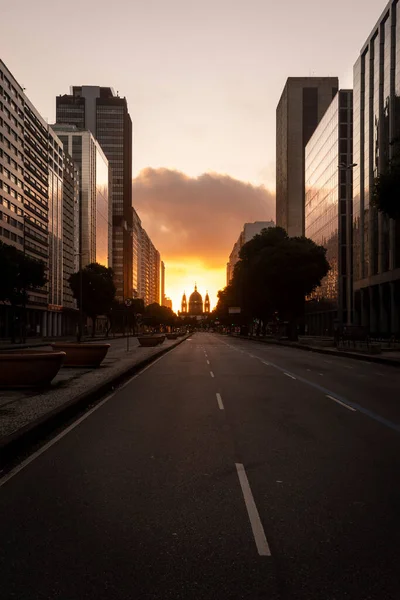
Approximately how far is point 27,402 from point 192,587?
9.24m

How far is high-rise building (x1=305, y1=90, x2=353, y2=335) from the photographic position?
83.7m

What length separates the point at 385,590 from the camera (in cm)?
386

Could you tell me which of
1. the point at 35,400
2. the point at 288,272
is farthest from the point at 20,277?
the point at 35,400

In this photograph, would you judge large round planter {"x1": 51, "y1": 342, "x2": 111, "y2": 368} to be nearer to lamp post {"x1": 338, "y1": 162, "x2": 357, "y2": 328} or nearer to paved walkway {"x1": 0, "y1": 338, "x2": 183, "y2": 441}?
paved walkway {"x1": 0, "y1": 338, "x2": 183, "y2": 441}

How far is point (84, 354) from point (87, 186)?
444 ft

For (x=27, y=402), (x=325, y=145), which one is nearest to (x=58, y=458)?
(x=27, y=402)

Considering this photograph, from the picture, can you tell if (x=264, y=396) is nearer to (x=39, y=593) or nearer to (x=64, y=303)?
(x=39, y=593)

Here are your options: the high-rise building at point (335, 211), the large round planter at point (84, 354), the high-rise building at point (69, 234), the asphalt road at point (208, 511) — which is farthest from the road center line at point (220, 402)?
the high-rise building at point (69, 234)

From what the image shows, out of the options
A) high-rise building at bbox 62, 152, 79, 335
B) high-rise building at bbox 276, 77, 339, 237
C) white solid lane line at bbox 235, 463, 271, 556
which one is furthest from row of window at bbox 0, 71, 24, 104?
white solid lane line at bbox 235, 463, 271, 556

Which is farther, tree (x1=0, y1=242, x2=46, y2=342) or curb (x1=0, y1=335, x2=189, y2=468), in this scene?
tree (x1=0, y1=242, x2=46, y2=342)

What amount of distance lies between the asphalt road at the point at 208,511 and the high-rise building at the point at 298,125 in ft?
436

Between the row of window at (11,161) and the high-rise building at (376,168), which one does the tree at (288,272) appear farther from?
the row of window at (11,161)

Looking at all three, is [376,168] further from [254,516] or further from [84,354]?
[254,516]

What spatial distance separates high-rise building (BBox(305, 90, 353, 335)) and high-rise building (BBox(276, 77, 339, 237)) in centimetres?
3919
